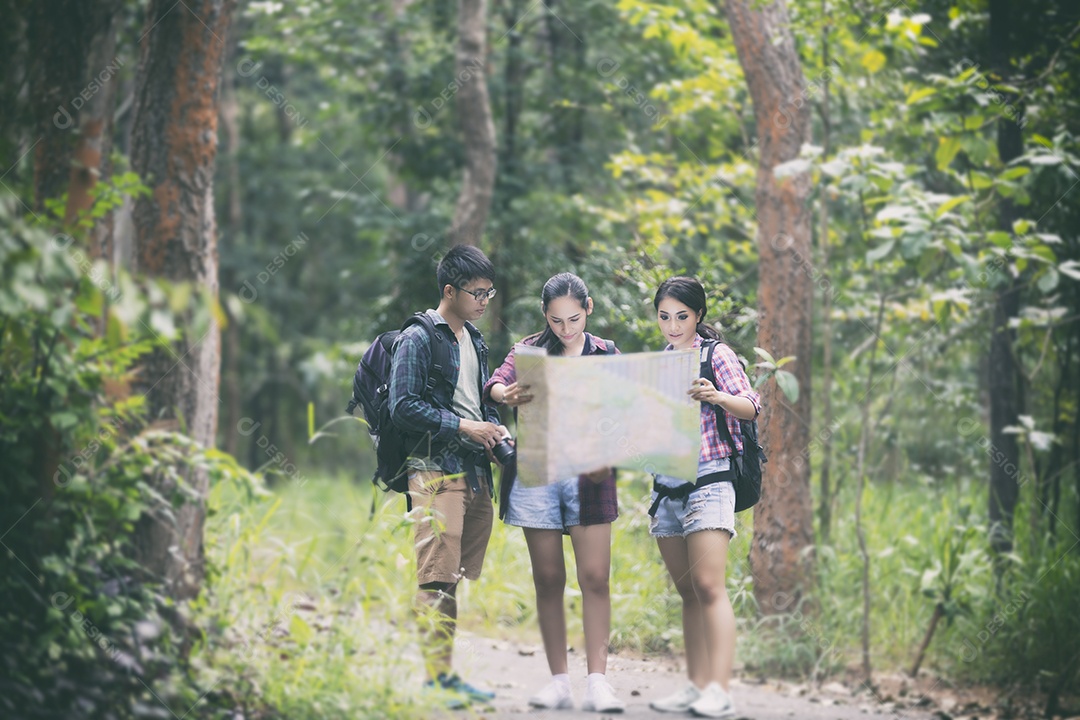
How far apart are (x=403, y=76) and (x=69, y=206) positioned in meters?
7.17

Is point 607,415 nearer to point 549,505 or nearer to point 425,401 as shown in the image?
point 549,505

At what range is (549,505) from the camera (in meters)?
4.00

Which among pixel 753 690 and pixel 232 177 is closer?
pixel 753 690

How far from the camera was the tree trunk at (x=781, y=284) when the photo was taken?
5.83 metres

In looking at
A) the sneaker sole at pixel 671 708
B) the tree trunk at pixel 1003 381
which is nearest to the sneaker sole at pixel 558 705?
the sneaker sole at pixel 671 708

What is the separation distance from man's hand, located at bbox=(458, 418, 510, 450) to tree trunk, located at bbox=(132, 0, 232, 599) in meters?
1.48

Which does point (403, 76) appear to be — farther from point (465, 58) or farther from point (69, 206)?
point (69, 206)

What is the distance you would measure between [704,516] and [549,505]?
1.94ft

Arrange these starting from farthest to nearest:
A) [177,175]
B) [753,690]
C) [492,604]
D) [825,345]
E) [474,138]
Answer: [474,138] < [492,604] < [825,345] < [753,690] < [177,175]

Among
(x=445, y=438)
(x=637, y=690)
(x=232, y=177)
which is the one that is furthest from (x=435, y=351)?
(x=232, y=177)

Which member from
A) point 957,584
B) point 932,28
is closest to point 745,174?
point 932,28

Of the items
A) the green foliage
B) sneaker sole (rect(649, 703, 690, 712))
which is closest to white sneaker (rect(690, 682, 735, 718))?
sneaker sole (rect(649, 703, 690, 712))

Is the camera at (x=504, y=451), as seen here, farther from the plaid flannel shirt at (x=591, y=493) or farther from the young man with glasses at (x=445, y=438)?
the plaid flannel shirt at (x=591, y=493)

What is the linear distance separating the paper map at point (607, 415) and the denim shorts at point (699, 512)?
0.43ft
